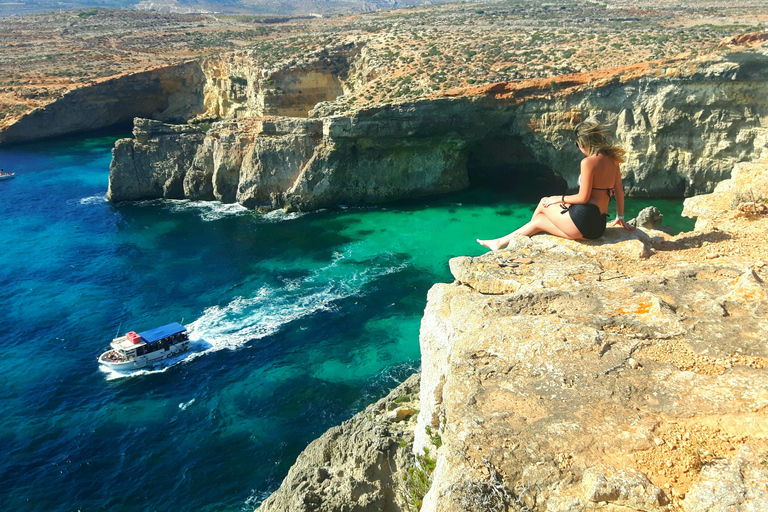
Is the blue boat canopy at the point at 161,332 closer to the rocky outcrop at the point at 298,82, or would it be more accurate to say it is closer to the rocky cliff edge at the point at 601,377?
the rocky cliff edge at the point at 601,377

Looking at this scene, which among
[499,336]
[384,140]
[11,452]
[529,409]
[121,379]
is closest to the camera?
[529,409]

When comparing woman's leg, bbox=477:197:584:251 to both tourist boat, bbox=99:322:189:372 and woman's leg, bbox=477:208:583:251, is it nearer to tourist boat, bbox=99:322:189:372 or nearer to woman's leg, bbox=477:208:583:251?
woman's leg, bbox=477:208:583:251

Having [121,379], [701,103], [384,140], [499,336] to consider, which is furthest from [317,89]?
[499,336]

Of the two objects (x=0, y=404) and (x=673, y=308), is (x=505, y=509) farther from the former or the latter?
(x=0, y=404)

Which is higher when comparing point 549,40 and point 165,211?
point 549,40

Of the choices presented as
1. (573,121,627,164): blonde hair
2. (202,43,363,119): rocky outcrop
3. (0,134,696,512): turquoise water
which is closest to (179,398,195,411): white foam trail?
(0,134,696,512): turquoise water

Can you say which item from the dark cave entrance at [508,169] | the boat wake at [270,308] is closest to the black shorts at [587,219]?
the boat wake at [270,308]
